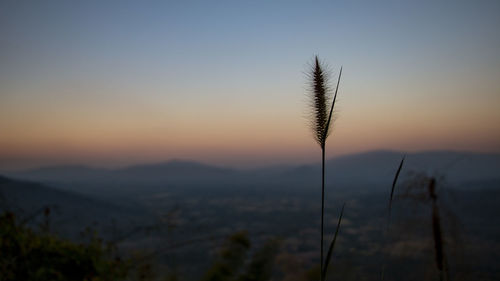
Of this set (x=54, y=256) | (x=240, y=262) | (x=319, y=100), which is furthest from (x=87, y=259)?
(x=319, y=100)

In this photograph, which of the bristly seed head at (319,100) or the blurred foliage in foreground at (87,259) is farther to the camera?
the blurred foliage in foreground at (87,259)

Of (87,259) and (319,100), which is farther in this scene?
(87,259)

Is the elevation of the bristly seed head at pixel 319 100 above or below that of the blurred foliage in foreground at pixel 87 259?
above

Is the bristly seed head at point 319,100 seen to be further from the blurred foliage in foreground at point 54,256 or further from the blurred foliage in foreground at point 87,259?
the blurred foliage in foreground at point 54,256

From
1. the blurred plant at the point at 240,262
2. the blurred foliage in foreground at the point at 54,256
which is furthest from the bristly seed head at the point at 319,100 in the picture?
the blurred foliage in foreground at the point at 54,256

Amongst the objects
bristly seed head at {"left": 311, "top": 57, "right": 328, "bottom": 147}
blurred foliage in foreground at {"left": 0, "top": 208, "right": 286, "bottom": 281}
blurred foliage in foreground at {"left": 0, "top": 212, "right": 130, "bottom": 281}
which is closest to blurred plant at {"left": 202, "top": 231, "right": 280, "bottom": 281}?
blurred foliage in foreground at {"left": 0, "top": 208, "right": 286, "bottom": 281}

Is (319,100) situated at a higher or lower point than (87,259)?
higher

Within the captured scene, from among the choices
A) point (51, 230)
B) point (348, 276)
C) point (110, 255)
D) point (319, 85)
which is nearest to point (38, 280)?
point (110, 255)

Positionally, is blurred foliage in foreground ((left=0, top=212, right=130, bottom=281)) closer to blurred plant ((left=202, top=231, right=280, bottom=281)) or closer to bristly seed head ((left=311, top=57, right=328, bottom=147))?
blurred plant ((left=202, top=231, right=280, bottom=281))

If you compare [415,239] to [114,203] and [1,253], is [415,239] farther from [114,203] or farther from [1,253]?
[114,203]

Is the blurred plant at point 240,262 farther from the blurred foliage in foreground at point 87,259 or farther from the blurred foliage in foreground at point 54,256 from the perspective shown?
the blurred foliage in foreground at point 54,256

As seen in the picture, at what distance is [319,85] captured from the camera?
1.30 meters

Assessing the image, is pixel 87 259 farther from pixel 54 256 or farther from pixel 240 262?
pixel 240 262

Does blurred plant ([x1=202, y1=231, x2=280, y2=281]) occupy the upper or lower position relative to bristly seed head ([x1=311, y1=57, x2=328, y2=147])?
lower
